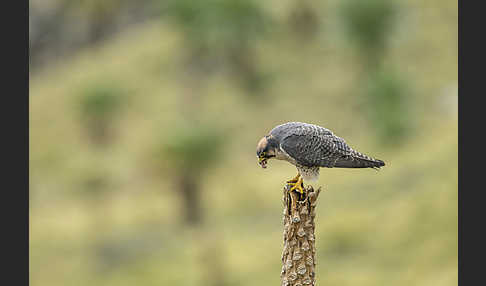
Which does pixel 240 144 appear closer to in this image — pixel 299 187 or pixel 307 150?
pixel 307 150

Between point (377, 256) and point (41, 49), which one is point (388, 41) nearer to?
point (377, 256)

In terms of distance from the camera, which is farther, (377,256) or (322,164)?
(377,256)

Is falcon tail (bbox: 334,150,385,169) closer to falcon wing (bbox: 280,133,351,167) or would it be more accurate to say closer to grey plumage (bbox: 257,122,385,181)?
grey plumage (bbox: 257,122,385,181)

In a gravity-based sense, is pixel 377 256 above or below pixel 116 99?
below

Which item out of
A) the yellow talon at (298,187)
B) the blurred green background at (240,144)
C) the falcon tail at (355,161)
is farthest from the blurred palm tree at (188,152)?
the yellow talon at (298,187)

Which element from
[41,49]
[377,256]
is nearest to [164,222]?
[377,256]

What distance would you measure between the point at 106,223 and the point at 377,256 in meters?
33.8

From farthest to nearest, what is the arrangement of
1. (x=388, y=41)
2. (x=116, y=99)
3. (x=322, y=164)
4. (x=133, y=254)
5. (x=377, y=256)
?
(x=388, y=41)
(x=116, y=99)
(x=133, y=254)
(x=377, y=256)
(x=322, y=164)

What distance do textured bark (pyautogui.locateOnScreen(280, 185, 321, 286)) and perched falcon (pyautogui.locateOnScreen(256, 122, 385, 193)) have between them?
54 centimetres

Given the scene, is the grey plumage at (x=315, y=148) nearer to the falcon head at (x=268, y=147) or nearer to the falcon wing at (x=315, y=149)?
the falcon wing at (x=315, y=149)

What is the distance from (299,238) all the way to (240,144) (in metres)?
65.0

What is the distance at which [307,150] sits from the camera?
14680 millimetres

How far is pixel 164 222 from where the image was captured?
67.5m

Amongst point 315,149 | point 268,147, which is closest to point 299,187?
point 315,149
